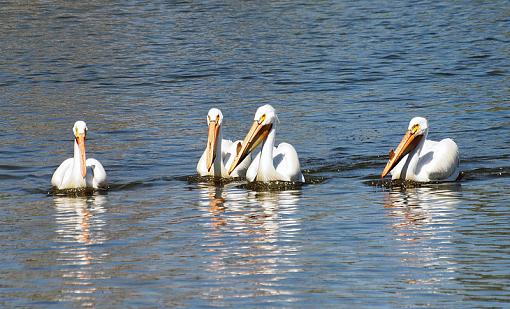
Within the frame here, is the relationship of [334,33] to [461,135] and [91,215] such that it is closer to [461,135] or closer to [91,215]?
[461,135]

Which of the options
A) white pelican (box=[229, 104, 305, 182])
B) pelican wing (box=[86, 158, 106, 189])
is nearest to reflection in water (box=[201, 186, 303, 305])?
white pelican (box=[229, 104, 305, 182])

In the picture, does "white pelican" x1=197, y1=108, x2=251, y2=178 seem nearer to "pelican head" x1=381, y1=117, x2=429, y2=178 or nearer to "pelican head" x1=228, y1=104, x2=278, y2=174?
"pelican head" x1=228, y1=104, x2=278, y2=174

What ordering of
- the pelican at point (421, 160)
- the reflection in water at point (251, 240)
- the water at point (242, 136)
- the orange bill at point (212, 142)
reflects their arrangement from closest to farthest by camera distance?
the reflection in water at point (251, 240) < the water at point (242, 136) < the pelican at point (421, 160) < the orange bill at point (212, 142)

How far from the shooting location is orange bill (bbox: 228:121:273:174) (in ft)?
37.8

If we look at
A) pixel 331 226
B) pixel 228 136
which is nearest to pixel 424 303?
pixel 331 226

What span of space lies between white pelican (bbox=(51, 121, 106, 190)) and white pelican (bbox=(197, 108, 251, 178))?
98 cm

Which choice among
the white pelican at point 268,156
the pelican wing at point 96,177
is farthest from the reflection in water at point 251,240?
the pelican wing at point 96,177

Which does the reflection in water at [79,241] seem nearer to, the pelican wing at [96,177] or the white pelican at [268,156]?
the pelican wing at [96,177]

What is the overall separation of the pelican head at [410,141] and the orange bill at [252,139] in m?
1.19

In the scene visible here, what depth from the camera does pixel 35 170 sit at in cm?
1215

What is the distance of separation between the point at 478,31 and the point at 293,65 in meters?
4.26

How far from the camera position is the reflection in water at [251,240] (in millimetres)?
7102

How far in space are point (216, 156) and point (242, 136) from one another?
240 cm

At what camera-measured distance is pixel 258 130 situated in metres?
11.5
